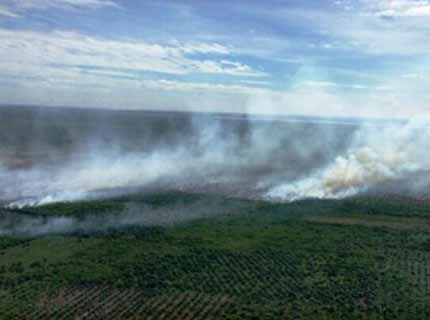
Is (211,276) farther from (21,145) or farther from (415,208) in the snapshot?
(21,145)

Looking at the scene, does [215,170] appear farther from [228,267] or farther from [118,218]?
[228,267]

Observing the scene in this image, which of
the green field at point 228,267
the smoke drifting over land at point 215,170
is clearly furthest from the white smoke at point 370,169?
the green field at point 228,267

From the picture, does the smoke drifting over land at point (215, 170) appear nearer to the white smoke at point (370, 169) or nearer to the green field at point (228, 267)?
the white smoke at point (370, 169)

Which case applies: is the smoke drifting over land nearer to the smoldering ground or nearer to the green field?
the smoldering ground

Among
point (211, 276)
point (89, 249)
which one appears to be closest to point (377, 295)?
point (211, 276)

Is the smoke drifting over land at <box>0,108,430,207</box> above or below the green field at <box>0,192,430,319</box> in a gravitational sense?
above

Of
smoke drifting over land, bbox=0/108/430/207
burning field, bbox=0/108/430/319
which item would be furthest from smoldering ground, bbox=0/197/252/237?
smoke drifting over land, bbox=0/108/430/207

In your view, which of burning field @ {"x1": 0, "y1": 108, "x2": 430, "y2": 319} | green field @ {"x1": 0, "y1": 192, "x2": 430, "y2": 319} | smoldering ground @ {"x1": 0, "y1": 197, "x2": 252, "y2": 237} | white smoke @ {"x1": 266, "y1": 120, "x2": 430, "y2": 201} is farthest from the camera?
white smoke @ {"x1": 266, "y1": 120, "x2": 430, "y2": 201}
